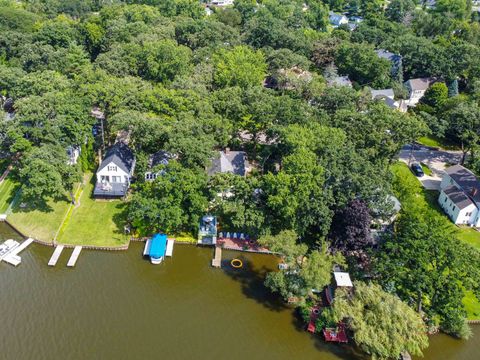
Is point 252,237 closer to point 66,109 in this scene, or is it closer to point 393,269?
point 393,269

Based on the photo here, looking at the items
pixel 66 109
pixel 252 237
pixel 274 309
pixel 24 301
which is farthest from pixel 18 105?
pixel 274 309

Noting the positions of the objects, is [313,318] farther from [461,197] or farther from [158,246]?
[461,197]

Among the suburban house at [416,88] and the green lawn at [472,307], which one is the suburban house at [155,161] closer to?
the green lawn at [472,307]

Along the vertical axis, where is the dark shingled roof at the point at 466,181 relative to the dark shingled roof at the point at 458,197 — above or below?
above

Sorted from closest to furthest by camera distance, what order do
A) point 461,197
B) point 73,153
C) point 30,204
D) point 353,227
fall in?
point 353,227 < point 30,204 < point 461,197 < point 73,153

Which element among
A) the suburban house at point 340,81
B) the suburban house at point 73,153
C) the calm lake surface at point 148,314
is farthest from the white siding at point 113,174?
the suburban house at point 340,81

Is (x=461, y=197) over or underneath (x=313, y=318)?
over

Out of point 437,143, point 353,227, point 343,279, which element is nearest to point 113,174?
point 353,227
